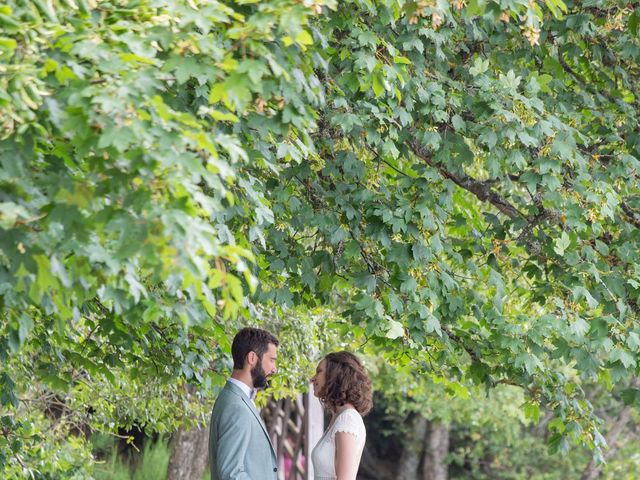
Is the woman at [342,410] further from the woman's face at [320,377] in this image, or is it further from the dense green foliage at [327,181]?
the dense green foliage at [327,181]

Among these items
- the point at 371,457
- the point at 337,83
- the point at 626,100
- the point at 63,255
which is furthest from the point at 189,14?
the point at 371,457

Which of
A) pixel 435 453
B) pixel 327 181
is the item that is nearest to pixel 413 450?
pixel 435 453

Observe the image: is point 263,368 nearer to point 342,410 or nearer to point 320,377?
point 320,377

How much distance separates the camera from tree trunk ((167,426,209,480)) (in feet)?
43.7

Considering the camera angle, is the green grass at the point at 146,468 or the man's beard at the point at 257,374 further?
the green grass at the point at 146,468

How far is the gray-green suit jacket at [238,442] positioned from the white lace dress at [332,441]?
0.79 ft

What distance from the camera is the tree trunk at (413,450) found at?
80.2 ft

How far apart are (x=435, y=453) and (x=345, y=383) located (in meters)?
18.9

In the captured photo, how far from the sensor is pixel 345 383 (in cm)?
564

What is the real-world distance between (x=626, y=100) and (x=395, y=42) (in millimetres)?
2449

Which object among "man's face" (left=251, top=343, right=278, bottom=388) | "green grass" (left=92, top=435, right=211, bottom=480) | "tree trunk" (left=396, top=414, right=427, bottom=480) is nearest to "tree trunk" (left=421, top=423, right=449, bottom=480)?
"tree trunk" (left=396, top=414, right=427, bottom=480)

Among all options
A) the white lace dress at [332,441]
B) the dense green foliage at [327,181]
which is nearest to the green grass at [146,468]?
the dense green foliage at [327,181]

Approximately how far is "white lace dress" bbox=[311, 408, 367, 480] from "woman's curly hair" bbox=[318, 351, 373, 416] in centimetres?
6

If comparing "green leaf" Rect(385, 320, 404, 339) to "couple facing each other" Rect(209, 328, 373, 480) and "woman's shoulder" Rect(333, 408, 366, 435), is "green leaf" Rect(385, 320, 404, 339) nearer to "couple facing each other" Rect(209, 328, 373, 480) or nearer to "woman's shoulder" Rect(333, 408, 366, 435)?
"couple facing each other" Rect(209, 328, 373, 480)
